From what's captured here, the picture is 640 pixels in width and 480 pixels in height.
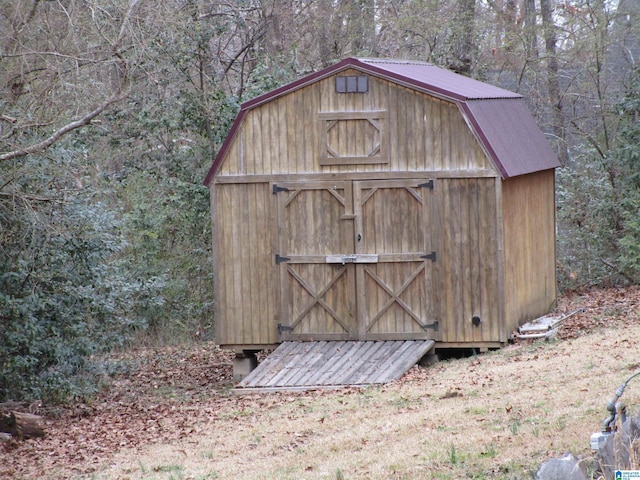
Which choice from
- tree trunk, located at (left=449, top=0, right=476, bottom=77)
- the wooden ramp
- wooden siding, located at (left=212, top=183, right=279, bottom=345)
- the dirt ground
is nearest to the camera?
the dirt ground

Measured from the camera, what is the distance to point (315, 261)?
14164mm

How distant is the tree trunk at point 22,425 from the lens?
1141cm

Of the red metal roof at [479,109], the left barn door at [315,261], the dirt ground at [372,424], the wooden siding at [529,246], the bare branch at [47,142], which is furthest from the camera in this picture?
the left barn door at [315,261]

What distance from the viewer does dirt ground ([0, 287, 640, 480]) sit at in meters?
7.96

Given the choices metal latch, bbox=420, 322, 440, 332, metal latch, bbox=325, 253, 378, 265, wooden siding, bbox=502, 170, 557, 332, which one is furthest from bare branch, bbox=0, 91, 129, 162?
wooden siding, bbox=502, 170, 557, 332

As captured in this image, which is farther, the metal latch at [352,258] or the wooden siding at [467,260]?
the metal latch at [352,258]

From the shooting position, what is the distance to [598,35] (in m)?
21.2

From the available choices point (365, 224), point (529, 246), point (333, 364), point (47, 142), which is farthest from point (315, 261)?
point (47, 142)

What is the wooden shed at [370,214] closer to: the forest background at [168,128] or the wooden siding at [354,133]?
the wooden siding at [354,133]

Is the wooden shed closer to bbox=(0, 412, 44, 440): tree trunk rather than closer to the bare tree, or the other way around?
the bare tree

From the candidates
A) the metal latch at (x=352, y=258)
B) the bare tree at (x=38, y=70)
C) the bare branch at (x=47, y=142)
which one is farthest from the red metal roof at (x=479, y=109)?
the bare branch at (x=47, y=142)

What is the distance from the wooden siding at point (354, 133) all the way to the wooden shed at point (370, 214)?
0.6 inches

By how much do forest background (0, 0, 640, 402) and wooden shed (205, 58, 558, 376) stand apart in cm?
192

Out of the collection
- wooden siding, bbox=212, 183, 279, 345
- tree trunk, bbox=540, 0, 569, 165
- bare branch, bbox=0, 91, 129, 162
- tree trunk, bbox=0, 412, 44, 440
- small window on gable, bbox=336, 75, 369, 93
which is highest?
tree trunk, bbox=540, 0, 569, 165
